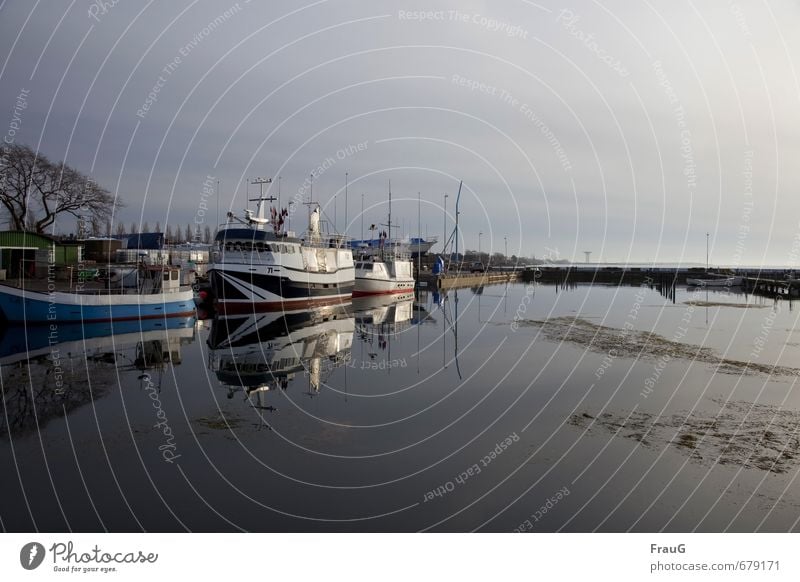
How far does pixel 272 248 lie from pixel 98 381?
2358cm

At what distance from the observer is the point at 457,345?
79.9 feet

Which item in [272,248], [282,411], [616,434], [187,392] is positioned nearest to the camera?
[616,434]

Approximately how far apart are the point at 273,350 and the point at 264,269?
1726 centimetres

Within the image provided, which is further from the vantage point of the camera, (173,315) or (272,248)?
(272,248)

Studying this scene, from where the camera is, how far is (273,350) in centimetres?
2178

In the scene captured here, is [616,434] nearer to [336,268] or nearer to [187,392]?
[187,392]

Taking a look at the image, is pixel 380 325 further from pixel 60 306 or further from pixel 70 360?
pixel 70 360

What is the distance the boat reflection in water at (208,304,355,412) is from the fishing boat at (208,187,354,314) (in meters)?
2.51

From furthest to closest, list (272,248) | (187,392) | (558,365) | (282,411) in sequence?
(272,248), (558,365), (187,392), (282,411)

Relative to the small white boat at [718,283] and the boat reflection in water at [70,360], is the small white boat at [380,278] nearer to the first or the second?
the boat reflection in water at [70,360]

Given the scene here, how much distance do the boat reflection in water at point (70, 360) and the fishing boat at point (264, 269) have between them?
6.88 metres

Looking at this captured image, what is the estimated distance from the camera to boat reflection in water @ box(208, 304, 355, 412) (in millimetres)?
15844

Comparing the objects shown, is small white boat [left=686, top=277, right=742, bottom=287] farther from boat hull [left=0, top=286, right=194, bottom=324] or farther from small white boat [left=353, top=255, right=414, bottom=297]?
boat hull [left=0, top=286, right=194, bottom=324]

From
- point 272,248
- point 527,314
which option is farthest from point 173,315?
point 527,314
